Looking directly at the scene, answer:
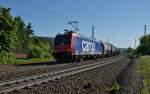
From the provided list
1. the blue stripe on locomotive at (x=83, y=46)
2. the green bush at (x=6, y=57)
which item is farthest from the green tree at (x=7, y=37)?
the blue stripe on locomotive at (x=83, y=46)

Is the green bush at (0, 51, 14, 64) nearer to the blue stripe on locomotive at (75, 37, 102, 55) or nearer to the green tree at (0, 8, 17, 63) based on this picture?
the green tree at (0, 8, 17, 63)

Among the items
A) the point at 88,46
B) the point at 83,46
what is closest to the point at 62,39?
the point at 83,46

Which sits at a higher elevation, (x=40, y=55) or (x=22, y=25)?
(x=22, y=25)

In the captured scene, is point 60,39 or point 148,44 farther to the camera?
point 148,44

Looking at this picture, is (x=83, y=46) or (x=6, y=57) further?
(x=83, y=46)

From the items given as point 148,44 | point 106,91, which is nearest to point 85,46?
point 106,91

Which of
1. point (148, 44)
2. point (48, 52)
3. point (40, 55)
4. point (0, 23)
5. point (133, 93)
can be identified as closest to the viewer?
point (133, 93)

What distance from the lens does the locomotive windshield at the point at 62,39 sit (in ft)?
131

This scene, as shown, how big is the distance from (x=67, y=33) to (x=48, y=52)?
26557mm

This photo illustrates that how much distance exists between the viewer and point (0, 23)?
151 ft

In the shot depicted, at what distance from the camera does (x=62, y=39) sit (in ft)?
133

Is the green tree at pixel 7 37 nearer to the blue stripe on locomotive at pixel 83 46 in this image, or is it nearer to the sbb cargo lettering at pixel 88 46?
the blue stripe on locomotive at pixel 83 46

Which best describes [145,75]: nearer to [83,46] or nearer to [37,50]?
[83,46]

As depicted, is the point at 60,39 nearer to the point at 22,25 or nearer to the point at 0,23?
the point at 0,23
